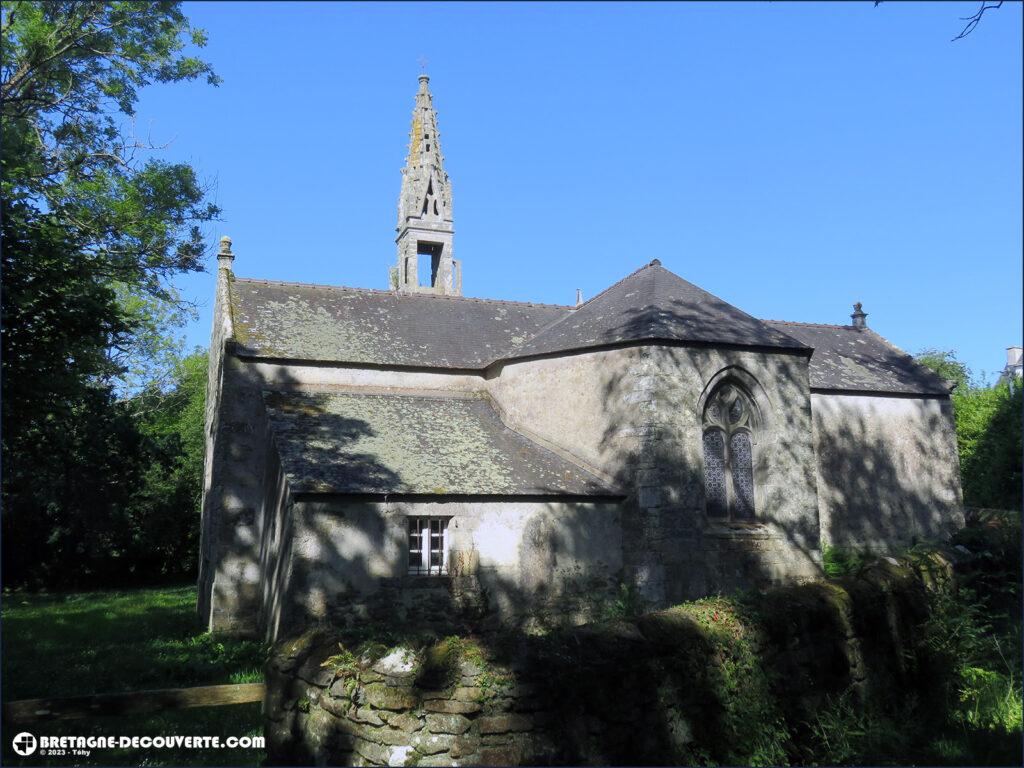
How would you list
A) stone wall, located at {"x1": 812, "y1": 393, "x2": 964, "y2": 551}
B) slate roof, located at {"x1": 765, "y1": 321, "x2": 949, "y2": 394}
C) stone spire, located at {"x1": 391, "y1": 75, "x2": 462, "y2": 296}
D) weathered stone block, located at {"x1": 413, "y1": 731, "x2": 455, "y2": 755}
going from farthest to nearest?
1. stone spire, located at {"x1": 391, "y1": 75, "x2": 462, "y2": 296}
2. slate roof, located at {"x1": 765, "y1": 321, "x2": 949, "y2": 394}
3. stone wall, located at {"x1": 812, "y1": 393, "x2": 964, "y2": 551}
4. weathered stone block, located at {"x1": 413, "y1": 731, "x2": 455, "y2": 755}

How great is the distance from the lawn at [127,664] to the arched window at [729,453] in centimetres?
983

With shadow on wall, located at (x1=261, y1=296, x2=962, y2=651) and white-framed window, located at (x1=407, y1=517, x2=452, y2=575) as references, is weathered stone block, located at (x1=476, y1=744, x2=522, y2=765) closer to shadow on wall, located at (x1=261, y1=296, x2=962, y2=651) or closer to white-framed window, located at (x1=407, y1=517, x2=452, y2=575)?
shadow on wall, located at (x1=261, y1=296, x2=962, y2=651)

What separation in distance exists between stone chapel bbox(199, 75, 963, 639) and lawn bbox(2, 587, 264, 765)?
1.12m

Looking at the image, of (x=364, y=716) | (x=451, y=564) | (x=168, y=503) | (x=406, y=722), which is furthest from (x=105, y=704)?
(x=168, y=503)

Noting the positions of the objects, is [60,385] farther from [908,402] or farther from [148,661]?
[908,402]

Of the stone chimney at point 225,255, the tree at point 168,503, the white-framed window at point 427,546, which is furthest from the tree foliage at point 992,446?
the tree at point 168,503

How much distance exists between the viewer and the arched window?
16.8 m

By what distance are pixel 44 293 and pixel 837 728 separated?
43.7ft

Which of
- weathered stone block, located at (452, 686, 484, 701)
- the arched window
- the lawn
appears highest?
the arched window

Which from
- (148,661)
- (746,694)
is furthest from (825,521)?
(148,661)

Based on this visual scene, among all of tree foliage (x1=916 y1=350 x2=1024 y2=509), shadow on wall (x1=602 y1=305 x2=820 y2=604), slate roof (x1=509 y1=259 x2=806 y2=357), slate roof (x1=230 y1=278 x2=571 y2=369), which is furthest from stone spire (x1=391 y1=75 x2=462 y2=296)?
tree foliage (x1=916 y1=350 x2=1024 y2=509)

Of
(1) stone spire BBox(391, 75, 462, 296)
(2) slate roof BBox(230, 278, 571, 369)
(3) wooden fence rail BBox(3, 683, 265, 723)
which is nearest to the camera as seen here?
(3) wooden fence rail BBox(3, 683, 265, 723)

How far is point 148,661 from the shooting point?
45.2 feet

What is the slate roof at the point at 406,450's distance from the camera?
14.9 meters
